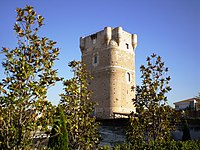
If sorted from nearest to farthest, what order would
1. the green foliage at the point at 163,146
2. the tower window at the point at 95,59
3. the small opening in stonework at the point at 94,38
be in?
the green foliage at the point at 163,146 → the tower window at the point at 95,59 → the small opening in stonework at the point at 94,38

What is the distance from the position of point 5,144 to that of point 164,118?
5486 millimetres

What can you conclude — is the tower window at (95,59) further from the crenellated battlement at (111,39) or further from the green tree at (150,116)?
the green tree at (150,116)

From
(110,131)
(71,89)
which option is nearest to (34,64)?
(71,89)

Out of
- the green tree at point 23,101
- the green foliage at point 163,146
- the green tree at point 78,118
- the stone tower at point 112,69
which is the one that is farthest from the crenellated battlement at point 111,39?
the green tree at point 23,101

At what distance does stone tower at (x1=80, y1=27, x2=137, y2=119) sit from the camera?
95.7 feet

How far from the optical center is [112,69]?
3016 centimetres

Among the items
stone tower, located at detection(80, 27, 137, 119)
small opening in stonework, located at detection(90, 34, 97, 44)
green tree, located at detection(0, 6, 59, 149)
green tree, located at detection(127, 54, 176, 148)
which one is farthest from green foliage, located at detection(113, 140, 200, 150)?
small opening in stonework, located at detection(90, 34, 97, 44)

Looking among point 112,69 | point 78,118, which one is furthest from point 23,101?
point 112,69

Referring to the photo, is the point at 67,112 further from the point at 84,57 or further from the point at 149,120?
the point at 84,57

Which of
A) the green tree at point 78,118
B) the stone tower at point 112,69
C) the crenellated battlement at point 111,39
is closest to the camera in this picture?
the green tree at point 78,118

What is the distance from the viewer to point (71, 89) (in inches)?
277

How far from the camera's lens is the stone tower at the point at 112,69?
29.2 metres

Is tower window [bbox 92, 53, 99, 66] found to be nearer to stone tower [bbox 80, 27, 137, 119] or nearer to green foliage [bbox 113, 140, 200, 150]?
stone tower [bbox 80, 27, 137, 119]

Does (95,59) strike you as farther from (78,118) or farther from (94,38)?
(78,118)
